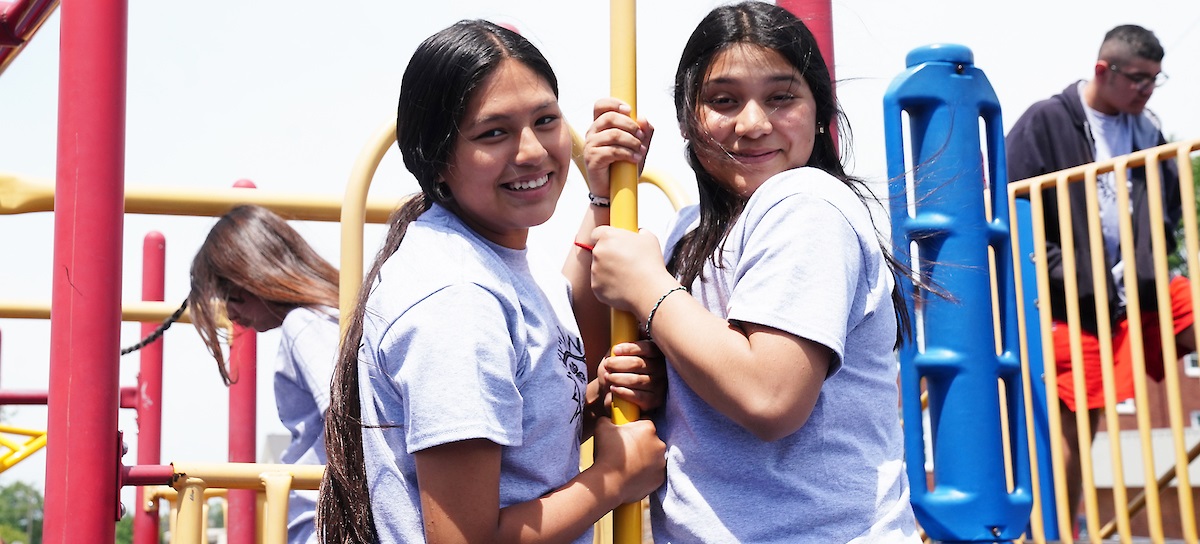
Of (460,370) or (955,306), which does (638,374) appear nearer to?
(460,370)

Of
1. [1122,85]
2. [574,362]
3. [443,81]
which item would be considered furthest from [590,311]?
[1122,85]

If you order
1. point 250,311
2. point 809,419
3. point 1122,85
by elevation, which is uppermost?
point 1122,85

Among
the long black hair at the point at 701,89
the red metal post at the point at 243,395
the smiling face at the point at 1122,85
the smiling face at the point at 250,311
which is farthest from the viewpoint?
the smiling face at the point at 1122,85

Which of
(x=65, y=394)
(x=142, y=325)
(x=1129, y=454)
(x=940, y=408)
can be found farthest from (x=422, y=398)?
(x=1129, y=454)

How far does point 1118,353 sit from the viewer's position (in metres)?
3.71

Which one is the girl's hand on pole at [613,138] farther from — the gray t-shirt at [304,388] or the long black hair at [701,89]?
the gray t-shirt at [304,388]

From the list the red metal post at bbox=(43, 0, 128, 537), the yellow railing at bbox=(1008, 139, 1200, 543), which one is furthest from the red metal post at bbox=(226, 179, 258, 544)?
the yellow railing at bbox=(1008, 139, 1200, 543)

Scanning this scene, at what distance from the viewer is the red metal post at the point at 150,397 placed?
3.83m

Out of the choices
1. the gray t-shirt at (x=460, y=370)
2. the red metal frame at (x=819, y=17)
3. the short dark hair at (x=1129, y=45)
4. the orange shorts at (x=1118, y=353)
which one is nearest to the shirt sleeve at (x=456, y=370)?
the gray t-shirt at (x=460, y=370)

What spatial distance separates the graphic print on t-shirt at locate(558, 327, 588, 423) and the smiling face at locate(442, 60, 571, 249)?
0.57 feet

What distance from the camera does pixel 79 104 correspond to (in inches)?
73.2

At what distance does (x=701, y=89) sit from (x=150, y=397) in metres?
2.74

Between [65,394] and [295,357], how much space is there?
1.16 meters

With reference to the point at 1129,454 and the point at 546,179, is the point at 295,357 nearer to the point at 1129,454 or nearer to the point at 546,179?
the point at 546,179
